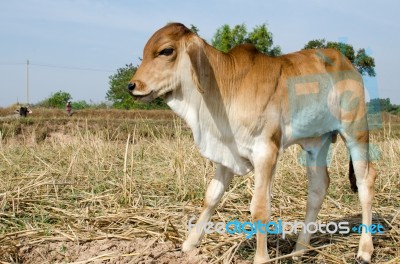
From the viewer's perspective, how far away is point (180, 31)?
2637mm

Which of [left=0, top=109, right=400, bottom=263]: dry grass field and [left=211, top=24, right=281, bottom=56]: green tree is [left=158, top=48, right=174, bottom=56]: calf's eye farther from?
[left=211, top=24, right=281, bottom=56]: green tree

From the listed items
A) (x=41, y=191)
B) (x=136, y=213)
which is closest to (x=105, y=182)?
(x=41, y=191)

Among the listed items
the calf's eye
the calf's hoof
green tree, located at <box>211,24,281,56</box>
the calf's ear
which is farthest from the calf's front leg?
green tree, located at <box>211,24,281,56</box>

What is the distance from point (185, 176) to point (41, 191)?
47.2 inches

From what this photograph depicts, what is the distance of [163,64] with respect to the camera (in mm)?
2586

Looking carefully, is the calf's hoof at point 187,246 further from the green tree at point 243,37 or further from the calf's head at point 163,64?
the green tree at point 243,37

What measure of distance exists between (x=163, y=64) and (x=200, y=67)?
0.65 ft

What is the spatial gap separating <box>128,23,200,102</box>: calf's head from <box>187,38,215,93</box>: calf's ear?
26mm

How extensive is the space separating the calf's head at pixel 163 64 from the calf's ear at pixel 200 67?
0.09 feet

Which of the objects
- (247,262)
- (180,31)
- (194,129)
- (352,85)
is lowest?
(247,262)

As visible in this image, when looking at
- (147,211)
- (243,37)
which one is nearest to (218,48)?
(243,37)

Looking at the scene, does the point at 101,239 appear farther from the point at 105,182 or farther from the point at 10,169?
the point at 10,169

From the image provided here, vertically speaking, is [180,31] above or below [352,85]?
above

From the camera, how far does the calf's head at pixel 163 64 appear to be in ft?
8.43
